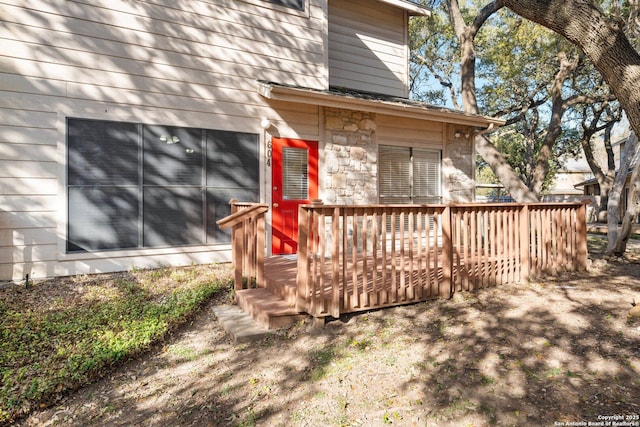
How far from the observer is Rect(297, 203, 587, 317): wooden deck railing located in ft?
11.6

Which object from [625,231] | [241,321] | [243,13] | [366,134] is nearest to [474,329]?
[241,321]

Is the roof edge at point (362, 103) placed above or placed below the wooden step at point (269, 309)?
above

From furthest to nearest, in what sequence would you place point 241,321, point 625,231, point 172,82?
point 625,231, point 172,82, point 241,321

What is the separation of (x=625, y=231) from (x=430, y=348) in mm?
6163

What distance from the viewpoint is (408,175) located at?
7.73 metres

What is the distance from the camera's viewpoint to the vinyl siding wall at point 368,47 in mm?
7907

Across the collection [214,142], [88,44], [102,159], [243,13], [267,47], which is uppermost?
[243,13]

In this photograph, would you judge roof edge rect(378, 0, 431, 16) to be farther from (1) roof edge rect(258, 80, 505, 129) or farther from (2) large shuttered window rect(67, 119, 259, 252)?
(2) large shuttered window rect(67, 119, 259, 252)

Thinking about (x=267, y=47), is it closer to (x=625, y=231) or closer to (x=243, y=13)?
(x=243, y=13)

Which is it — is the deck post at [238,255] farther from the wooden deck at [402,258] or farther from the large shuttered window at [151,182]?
the large shuttered window at [151,182]

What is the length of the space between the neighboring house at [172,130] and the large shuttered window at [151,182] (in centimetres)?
2

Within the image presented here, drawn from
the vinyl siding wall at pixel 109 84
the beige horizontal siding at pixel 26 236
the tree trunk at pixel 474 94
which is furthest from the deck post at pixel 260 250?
the tree trunk at pixel 474 94

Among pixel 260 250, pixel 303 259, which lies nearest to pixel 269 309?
pixel 303 259

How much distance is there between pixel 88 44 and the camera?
5.16 metres
